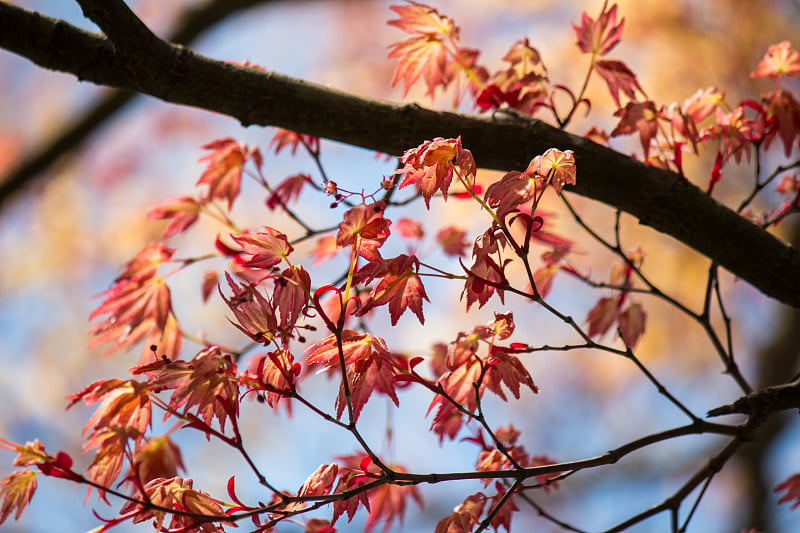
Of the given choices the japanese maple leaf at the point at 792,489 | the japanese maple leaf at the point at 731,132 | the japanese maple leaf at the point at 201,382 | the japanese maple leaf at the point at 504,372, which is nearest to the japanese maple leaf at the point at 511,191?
the japanese maple leaf at the point at 504,372

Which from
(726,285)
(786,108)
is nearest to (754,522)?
(726,285)

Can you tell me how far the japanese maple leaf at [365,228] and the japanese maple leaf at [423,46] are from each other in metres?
0.36

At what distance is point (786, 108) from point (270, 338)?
789mm

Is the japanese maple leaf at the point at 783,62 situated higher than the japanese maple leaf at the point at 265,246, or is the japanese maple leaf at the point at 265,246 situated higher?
the japanese maple leaf at the point at 783,62

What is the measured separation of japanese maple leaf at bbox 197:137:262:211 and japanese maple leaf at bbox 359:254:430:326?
45cm

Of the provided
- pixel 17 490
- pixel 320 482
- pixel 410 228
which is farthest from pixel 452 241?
pixel 17 490

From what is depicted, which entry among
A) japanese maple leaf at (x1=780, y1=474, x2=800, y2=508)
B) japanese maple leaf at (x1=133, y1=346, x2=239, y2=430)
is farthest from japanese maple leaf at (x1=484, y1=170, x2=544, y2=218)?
japanese maple leaf at (x1=780, y1=474, x2=800, y2=508)

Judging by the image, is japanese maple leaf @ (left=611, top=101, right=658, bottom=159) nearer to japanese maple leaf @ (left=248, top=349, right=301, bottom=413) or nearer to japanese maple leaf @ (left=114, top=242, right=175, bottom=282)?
japanese maple leaf @ (left=248, top=349, right=301, bottom=413)

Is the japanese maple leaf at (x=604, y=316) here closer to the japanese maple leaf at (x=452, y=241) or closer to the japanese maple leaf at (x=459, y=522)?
the japanese maple leaf at (x=452, y=241)

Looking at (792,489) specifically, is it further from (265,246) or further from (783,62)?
(265,246)

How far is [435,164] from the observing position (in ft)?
2.10

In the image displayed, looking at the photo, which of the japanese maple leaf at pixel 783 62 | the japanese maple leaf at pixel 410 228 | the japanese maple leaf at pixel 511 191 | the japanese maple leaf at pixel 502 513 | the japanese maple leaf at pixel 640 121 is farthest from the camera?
the japanese maple leaf at pixel 410 228

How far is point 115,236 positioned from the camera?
142 inches

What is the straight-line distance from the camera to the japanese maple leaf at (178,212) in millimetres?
1025
